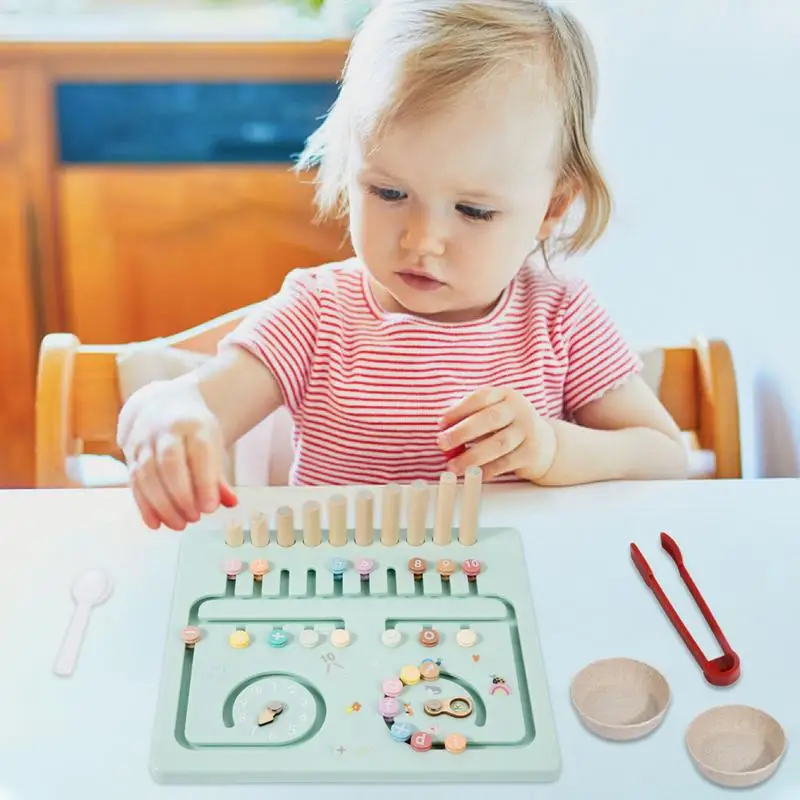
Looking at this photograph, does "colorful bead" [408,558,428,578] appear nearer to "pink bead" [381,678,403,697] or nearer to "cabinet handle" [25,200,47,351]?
"pink bead" [381,678,403,697]

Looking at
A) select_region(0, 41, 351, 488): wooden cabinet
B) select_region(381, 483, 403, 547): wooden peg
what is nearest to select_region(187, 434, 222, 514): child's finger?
select_region(381, 483, 403, 547): wooden peg

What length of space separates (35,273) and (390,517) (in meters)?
1.52

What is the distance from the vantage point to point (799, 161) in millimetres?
981

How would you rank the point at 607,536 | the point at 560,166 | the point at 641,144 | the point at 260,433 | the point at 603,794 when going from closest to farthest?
1. the point at 603,794
2. the point at 607,536
3. the point at 560,166
4. the point at 260,433
5. the point at 641,144

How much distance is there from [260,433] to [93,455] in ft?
0.54

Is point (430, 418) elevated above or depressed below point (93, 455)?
above

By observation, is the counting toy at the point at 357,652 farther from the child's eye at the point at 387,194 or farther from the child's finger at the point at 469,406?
the child's eye at the point at 387,194

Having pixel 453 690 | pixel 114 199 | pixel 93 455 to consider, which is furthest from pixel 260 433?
pixel 114 199

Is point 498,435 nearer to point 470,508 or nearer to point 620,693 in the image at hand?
point 470,508

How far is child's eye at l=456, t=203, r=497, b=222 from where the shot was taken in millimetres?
867

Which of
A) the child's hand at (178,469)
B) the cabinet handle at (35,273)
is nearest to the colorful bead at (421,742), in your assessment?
the child's hand at (178,469)

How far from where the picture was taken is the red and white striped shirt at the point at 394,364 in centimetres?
97

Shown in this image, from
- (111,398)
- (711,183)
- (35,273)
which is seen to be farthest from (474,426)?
(35,273)

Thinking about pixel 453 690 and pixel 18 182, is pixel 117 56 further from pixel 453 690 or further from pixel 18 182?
pixel 453 690
